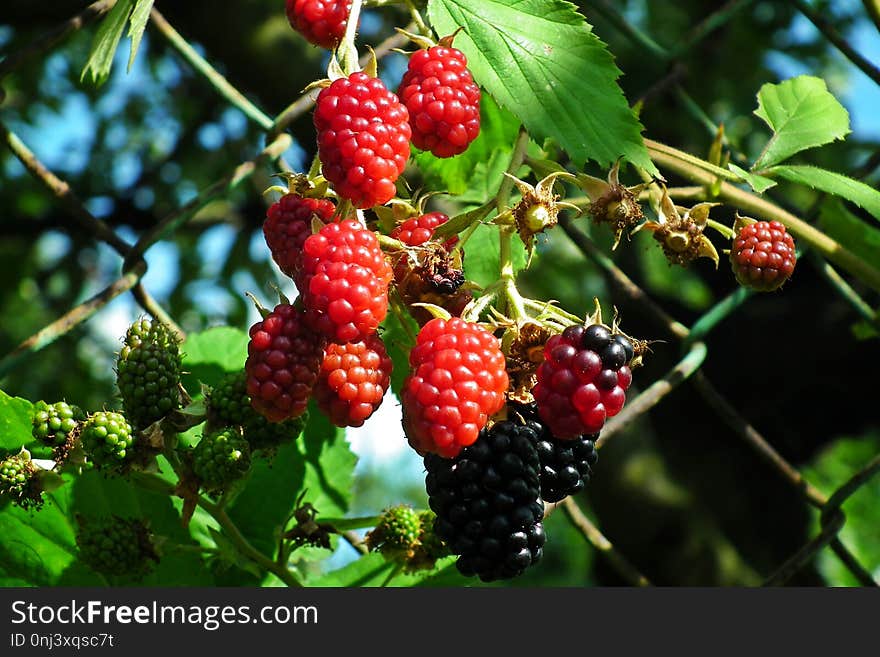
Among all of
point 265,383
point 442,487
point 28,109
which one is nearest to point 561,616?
point 442,487

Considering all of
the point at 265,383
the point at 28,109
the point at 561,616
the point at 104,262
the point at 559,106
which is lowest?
the point at 561,616

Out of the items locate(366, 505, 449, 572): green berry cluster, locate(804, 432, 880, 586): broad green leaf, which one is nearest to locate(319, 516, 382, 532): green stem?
locate(366, 505, 449, 572): green berry cluster

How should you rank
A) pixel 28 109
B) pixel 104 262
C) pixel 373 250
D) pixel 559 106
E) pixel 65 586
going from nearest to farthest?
pixel 373 250 → pixel 559 106 → pixel 65 586 → pixel 104 262 → pixel 28 109

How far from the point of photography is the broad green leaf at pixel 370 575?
4.12 ft

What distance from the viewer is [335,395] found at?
0.88m

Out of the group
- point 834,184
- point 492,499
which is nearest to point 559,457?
point 492,499

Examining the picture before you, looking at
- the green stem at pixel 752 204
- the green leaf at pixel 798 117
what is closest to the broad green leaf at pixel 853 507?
the green stem at pixel 752 204

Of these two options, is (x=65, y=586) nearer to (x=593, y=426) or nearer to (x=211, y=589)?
(x=211, y=589)

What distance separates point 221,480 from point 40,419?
0.59 feet

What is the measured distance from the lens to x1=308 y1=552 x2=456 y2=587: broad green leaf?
1.26 metres

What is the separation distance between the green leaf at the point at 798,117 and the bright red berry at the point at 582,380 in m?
0.55

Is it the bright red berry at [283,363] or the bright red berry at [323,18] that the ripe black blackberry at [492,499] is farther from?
the bright red berry at [323,18]

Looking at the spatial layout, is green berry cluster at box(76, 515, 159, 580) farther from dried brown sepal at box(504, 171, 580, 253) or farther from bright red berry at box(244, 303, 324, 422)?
dried brown sepal at box(504, 171, 580, 253)

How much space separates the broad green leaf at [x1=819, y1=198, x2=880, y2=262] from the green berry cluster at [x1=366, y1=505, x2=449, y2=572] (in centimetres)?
86
